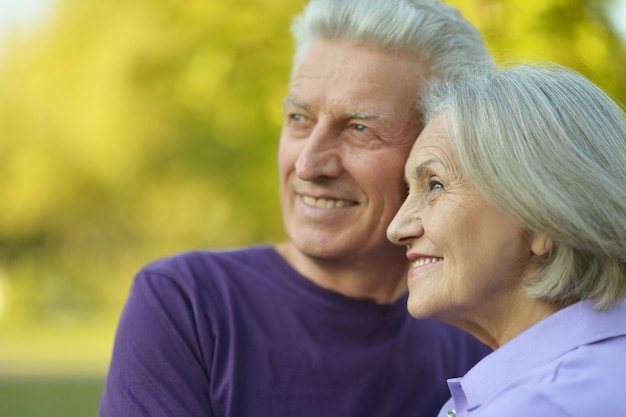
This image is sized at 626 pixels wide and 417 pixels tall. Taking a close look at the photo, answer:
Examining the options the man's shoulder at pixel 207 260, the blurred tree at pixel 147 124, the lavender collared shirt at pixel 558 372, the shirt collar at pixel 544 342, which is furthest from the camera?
the blurred tree at pixel 147 124

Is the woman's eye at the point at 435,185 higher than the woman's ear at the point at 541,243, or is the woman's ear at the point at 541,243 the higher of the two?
the woman's eye at the point at 435,185

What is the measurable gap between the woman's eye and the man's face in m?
0.43

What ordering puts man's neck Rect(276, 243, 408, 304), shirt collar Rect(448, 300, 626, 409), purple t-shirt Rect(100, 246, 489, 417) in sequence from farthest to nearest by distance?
man's neck Rect(276, 243, 408, 304), purple t-shirt Rect(100, 246, 489, 417), shirt collar Rect(448, 300, 626, 409)

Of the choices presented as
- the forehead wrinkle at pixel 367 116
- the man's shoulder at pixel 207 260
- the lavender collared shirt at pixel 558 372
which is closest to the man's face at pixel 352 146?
the forehead wrinkle at pixel 367 116

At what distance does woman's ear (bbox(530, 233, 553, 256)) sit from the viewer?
2.32m

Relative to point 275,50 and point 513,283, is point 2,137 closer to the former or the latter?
point 275,50

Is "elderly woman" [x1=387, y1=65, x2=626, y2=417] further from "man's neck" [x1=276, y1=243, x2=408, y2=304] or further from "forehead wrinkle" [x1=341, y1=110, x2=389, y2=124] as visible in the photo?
"man's neck" [x1=276, y1=243, x2=408, y2=304]

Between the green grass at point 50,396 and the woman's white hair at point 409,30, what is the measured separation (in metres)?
8.87

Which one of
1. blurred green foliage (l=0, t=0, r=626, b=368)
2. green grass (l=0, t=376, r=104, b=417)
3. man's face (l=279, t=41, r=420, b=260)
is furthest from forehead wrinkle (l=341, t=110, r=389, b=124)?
green grass (l=0, t=376, r=104, b=417)

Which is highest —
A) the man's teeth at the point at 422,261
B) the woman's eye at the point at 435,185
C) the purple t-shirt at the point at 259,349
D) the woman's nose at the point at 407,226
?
the woman's eye at the point at 435,185

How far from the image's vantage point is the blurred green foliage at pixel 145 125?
404cm

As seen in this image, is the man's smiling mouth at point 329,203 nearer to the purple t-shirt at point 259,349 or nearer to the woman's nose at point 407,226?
the purple t-shirt at point 259,349

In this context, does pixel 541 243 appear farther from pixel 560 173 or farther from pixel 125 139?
pixel 125 139

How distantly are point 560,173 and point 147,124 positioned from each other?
10.1 metres
